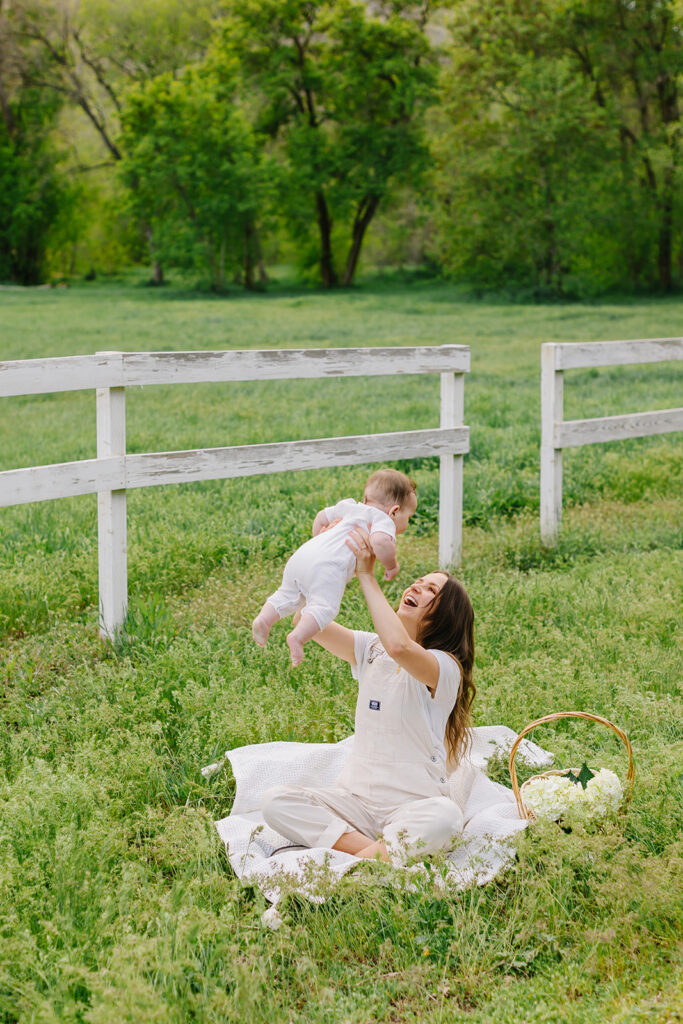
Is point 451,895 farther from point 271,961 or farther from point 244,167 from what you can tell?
point 244,167

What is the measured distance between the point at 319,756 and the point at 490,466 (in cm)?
501

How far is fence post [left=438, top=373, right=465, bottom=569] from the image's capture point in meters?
5.86

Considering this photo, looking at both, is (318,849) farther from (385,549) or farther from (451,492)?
(451,492)

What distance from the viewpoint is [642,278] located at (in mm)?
41250

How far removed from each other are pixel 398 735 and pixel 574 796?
0.59 m

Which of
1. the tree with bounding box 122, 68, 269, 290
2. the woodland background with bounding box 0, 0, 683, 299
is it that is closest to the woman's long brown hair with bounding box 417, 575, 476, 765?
the woodland background with bounding box 0, 0, 683, 299

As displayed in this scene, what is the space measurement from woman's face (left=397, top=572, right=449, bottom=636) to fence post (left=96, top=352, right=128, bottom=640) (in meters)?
1.69

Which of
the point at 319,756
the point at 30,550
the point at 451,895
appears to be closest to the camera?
the point at 451,895

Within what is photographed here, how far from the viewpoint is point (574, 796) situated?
312 centimetres

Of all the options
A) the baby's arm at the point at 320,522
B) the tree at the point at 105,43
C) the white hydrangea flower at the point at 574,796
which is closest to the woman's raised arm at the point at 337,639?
the baby's arm at the point at 320,522

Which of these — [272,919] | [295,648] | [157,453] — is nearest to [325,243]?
[157,453]

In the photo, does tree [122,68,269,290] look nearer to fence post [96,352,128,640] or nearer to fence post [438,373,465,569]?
fence post [438,373,465,569]

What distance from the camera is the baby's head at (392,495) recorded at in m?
3.17

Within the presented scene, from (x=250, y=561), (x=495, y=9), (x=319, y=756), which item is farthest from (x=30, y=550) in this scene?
(x=495, y=9)
